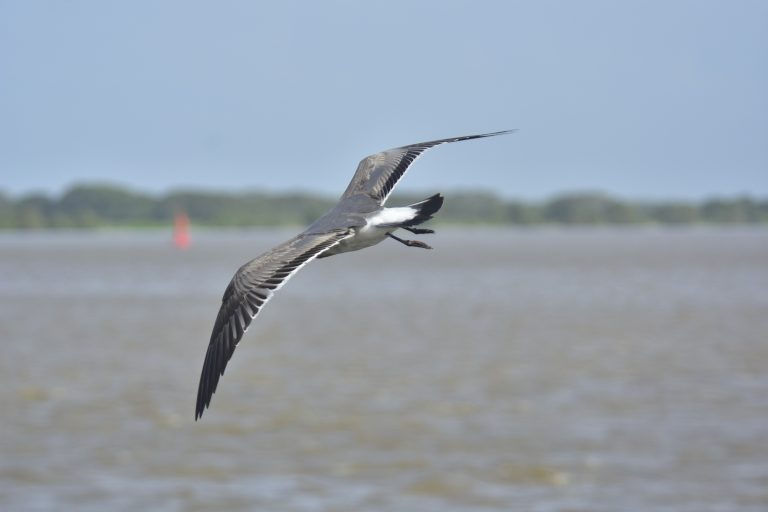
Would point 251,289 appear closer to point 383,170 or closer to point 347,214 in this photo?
point 347,214

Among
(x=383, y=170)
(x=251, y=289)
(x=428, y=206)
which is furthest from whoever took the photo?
(x=383, y=170)

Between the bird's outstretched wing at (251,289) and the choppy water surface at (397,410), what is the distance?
1293cm

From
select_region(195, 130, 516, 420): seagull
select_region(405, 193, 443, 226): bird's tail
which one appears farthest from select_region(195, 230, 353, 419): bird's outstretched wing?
select_region(405, 193, 443, 226): bird's tail

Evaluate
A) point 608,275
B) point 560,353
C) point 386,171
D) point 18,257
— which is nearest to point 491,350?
point 560,353

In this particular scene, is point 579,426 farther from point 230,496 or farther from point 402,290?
point 402,290

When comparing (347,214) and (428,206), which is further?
(347,214)

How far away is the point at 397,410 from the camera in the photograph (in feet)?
95.2

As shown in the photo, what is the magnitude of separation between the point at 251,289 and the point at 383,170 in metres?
2.12

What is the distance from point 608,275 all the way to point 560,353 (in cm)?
4859

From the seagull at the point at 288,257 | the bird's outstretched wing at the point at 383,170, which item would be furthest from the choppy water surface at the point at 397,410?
the seagull at the point at 288,257

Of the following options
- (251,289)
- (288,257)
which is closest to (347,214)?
(288,257)

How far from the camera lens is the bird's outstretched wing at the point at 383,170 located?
10.0 metres

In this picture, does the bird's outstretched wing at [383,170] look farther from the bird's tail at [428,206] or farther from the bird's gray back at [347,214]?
the bird's tail at [428,206]

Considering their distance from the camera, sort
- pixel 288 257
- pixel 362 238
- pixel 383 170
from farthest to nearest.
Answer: pixel 383 170 → pixel 362 238 → pixel 288 257
